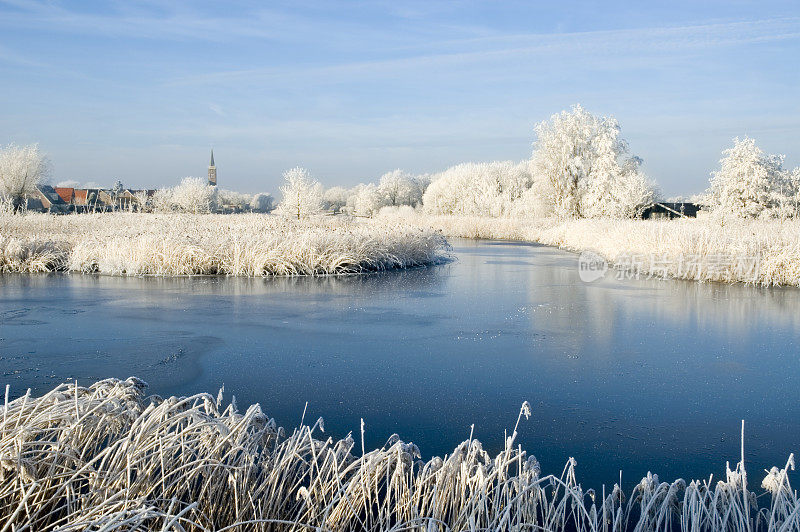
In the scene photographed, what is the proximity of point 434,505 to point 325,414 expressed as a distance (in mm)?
1572

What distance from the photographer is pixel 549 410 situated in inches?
155

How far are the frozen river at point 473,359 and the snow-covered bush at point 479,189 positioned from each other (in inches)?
1138

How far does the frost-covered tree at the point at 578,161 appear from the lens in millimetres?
31109

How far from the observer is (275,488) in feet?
8.34

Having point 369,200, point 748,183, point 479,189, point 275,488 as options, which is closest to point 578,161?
point 748,183

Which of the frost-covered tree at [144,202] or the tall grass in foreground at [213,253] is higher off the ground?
the frost-covered tree at [144,202]

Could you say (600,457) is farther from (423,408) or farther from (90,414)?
(90,414)

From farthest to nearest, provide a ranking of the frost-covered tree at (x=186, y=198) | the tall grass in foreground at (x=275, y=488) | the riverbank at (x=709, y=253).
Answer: the frost-covered tree at (x=186, y=198), the riverbank at (x=709, y=253), the tall grass in foreground at (x=275, y=488)

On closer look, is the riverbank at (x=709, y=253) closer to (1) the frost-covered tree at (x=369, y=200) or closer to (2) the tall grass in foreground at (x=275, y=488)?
(2) the tall grass in foreground at (x=275, y=488)

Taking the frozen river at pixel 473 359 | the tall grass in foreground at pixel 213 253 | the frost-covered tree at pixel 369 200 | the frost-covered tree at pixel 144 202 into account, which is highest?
the frost-covered tree at pixel 369 200

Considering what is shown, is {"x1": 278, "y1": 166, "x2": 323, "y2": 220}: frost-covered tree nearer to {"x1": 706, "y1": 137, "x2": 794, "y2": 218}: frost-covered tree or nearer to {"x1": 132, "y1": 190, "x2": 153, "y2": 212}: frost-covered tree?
{"x1": 132, "y1": 190, "x2": 153, "y2": 212}: frost-covered tree

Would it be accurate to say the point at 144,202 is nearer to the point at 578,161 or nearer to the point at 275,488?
the point at 578,161

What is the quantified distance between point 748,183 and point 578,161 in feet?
25.2

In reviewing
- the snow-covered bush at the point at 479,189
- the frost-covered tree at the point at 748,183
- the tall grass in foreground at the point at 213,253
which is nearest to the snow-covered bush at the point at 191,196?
the snow-covered bush at the point at 479,189
